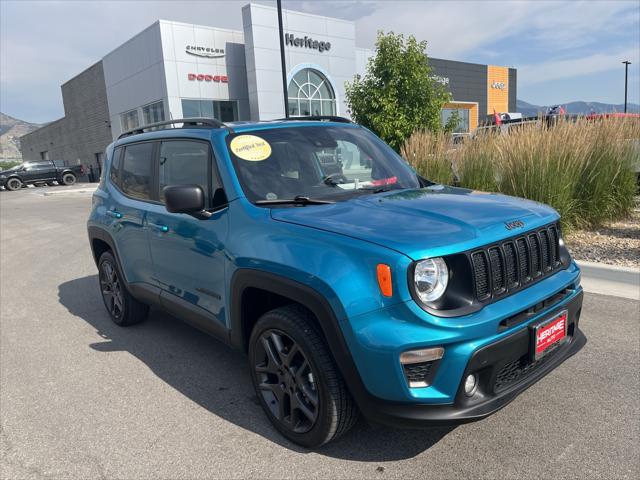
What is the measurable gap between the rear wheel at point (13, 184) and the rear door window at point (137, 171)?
1343 inches

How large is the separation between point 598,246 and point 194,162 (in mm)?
5498

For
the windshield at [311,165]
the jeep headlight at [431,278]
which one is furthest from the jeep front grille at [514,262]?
the windshield at [311,165]

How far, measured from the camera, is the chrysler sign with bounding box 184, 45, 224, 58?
996 inches

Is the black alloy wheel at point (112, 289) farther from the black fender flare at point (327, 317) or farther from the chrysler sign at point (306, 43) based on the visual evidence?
the chrysler sign at point (306, 43)

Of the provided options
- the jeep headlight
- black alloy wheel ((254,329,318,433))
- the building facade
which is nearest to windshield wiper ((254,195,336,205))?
black alloy wheel ((254,329,318,433))

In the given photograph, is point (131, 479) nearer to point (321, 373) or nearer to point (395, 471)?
point (321, 373)

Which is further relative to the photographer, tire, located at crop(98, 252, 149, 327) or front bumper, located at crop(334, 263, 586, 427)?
tire, located at crop(98, 252, 149, 327)

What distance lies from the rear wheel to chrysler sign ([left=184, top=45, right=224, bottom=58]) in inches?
661

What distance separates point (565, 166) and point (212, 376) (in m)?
5.72

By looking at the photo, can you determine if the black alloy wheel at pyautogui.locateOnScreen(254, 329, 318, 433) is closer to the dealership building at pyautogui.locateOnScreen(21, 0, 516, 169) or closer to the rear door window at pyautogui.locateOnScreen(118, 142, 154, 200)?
the rear door window at pyautogui.locateOnScreen(118, 142, 154, 200)

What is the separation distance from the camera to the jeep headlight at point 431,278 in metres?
2.24

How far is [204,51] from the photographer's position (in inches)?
1008

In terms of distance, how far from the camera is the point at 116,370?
389 cm

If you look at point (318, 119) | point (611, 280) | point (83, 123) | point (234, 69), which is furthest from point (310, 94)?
point (83, 123)
